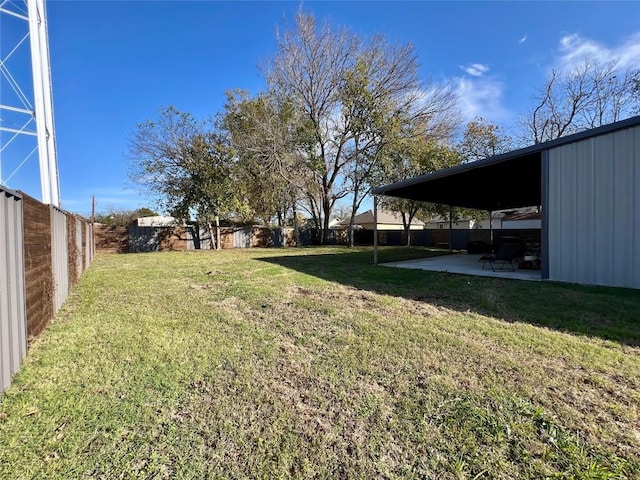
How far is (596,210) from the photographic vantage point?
18.8 ft

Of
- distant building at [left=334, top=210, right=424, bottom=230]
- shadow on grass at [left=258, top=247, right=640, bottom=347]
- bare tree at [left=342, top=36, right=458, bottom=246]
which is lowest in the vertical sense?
shadow on grass at [left=258, top=247, right=640, bottom=347]

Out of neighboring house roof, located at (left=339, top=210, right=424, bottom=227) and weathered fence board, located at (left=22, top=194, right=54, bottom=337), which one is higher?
neighboring house roof, located at (left=339, top=210, right=424, bottom=227)

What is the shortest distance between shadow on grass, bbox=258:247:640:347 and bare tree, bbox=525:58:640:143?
15.4 m

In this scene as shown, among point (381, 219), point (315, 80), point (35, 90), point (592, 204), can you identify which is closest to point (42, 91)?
point (35, 90)

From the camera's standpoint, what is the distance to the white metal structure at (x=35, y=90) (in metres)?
7.25

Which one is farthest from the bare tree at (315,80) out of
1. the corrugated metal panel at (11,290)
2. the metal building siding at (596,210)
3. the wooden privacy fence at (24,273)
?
the corrugated metal panel at (11,290)

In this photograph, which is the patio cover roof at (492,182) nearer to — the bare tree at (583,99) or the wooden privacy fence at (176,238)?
the bare tree at (583,99)

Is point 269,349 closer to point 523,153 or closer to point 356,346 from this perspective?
point 356,346

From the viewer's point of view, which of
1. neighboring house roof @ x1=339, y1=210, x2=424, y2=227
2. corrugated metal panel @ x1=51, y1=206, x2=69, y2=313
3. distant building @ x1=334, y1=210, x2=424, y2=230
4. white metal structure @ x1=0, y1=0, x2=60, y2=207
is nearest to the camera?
corrugated metal panel @ x1=51, y1=206, x2=69, y2=313

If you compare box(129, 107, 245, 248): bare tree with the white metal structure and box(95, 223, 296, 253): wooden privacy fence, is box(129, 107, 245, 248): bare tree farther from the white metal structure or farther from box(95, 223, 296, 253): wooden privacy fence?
the white metal structure

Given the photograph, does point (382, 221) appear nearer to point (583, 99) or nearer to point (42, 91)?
point (583, 99)

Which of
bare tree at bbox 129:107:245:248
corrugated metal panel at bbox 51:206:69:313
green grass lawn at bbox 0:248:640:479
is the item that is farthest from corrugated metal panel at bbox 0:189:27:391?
bare tree at bbox 129:107:245:248

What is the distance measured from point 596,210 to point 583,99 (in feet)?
54.7

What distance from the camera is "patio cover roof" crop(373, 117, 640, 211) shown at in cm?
644
